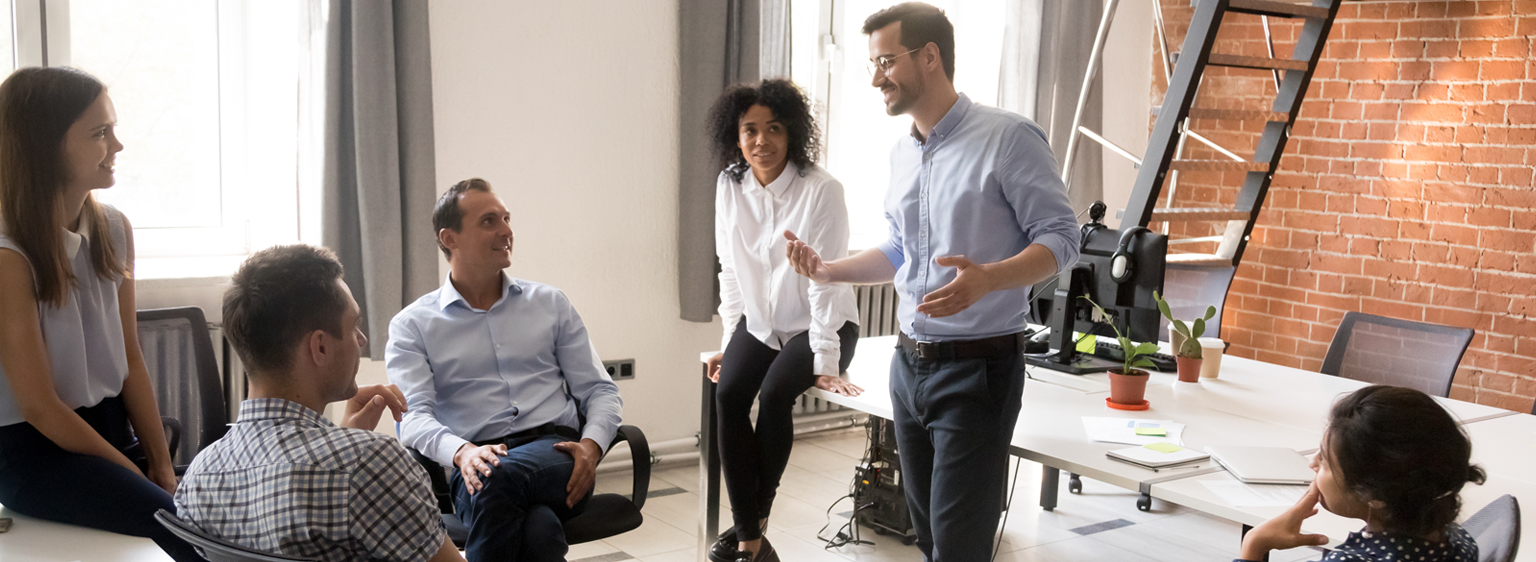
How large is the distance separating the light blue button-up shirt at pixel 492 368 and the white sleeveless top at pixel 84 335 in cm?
52

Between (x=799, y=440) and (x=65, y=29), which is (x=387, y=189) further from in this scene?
(x=799, y=440)

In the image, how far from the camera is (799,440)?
182 inches

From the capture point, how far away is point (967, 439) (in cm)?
204

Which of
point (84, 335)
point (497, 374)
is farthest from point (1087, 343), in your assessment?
point (84, 335)

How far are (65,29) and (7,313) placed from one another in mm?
1618

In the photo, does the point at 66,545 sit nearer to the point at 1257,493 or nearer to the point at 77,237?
the point at 77,237

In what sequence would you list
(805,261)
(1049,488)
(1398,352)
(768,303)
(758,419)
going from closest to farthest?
(805,261) → (758,419) → (768,303) → (1398,352) → (1049,488)

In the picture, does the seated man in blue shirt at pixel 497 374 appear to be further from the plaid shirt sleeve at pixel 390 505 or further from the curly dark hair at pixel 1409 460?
the curly dark hair at pixel 1409 460

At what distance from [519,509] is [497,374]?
38 cm

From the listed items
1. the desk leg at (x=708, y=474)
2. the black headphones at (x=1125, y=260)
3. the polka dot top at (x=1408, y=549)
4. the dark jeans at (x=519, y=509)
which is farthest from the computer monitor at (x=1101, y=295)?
the dark jeans at (x=519, y=509)

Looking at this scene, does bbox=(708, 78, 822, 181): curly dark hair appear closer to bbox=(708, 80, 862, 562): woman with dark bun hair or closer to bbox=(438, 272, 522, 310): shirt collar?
bbox=(708, 80, 862, 562): woman with dark bun hair

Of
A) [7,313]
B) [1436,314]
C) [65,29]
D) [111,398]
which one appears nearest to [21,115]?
[7,313]

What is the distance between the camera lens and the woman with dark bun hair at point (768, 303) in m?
2.91

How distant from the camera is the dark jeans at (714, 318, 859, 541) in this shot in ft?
9.52
